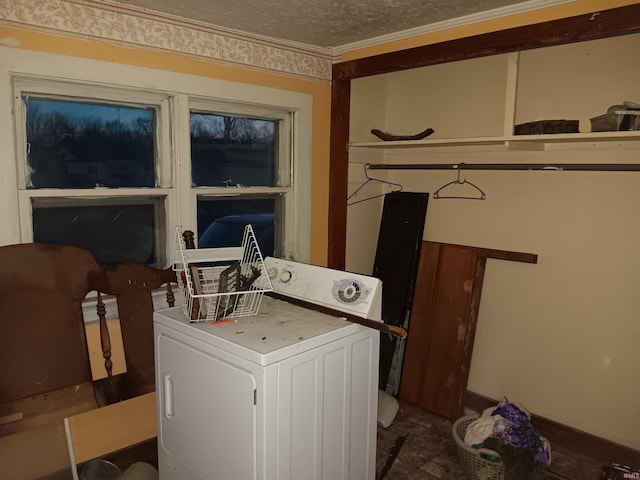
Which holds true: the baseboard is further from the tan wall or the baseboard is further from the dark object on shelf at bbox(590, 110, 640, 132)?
the dark object on shelf at bbox(590, 110, 640, 132)

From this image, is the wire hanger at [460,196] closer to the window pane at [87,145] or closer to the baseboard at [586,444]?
the baseboard at [586,444]

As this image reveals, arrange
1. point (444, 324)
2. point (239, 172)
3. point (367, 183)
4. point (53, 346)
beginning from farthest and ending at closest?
point (367, 183), point (444, 324), point (239, 172), point (53, 346)

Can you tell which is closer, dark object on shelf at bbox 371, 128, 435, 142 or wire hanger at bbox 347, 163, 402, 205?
dark object on shelf at bbox 371, 128, 435, 142

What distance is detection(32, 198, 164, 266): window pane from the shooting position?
2250mm

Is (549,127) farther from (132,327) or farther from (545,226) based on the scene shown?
(132,327)

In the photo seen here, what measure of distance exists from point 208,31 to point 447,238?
6.27 feet

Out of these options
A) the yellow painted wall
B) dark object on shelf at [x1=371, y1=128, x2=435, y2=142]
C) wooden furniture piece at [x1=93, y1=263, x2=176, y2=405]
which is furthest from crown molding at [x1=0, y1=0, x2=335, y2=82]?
wooden furniture piece at [x1=93, y1=263, x2=176, y2=405]

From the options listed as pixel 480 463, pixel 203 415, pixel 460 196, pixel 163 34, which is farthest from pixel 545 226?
pixel 163 34

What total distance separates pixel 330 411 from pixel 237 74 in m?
1.84

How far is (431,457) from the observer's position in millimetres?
2674

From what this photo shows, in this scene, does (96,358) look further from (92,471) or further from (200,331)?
(200,331)

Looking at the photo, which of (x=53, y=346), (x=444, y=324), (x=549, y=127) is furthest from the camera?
(x=444, y=324)

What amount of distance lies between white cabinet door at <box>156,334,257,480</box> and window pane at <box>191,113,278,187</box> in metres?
1.06

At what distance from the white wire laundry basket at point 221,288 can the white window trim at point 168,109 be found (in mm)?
471
